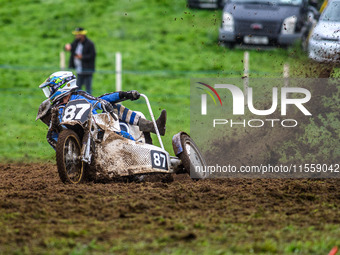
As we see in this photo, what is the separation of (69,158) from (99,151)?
18.0 inches

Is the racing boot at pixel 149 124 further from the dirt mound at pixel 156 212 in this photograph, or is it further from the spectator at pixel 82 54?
the spectator at pixel 82 54

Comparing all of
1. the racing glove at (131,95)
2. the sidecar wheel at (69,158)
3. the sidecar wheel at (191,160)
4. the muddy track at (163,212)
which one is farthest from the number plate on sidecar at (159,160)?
the sidecar wheel at (69,158)

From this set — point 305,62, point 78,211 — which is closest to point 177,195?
point 78,211

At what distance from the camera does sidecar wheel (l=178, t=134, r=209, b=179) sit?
9570mm

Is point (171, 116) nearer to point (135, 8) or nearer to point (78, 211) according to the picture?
point (78, 211)

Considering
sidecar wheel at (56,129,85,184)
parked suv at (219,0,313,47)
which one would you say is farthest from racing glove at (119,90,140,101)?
parked suv at (219,0,313,47)

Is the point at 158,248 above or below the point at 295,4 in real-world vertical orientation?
below

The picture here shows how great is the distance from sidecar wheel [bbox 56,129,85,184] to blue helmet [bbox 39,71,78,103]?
2.35ft

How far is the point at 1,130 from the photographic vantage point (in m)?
16.7

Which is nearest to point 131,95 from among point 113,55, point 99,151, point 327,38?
point 99,151

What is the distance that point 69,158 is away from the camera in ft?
28.1

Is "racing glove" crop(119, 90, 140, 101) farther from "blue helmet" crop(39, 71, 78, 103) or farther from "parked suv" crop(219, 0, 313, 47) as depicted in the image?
"parked suv" crop(219, 0, 313, 47)

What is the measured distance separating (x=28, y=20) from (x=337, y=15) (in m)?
18.7

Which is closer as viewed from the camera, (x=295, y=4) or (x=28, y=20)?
(x=295, y=4)
